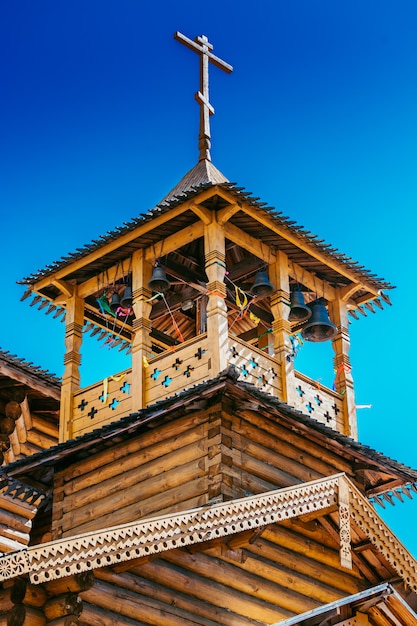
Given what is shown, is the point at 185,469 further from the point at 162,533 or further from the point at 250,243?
the point at 250,243

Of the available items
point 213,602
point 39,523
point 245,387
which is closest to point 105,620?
point 213,602

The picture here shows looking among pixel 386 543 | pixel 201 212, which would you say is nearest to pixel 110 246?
pixel 201 212

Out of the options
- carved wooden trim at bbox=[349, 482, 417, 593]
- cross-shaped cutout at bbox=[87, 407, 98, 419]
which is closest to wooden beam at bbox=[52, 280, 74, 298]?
cross-shaped cutout at bbox=[87, 407, 98, 419]

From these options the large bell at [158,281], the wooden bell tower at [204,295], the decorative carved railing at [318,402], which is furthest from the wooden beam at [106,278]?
the decorative carved railing at [318,402]

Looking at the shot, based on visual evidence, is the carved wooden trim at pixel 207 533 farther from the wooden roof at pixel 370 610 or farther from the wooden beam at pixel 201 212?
the wooden beam at pixel 201 212

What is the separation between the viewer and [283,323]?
19.3 meters

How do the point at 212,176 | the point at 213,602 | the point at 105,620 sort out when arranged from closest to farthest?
1. the point at 105,620
2. the point at 213,602
3. the point at 212,176

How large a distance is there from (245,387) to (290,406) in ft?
3.15

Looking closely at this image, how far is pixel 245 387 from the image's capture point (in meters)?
17.2

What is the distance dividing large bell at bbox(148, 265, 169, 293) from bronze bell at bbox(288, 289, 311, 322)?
1.95 meters

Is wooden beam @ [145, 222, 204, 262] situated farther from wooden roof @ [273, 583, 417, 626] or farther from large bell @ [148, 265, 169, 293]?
wooden roof @ [273, 583, 417, 626]

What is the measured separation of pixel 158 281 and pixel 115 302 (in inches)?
60.8

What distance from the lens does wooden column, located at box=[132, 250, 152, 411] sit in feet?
61.0

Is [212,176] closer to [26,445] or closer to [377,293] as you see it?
[377,293]
